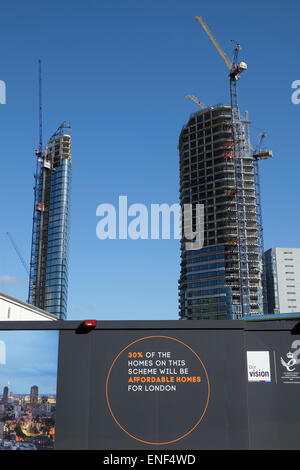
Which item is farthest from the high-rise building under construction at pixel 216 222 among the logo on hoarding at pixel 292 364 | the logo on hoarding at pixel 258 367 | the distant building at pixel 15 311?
the logo on hoarding at pixel 258 367

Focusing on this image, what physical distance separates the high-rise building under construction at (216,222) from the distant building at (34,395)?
14528 cm

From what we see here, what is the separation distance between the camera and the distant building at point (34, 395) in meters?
8.53

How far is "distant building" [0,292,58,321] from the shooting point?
28739 mm

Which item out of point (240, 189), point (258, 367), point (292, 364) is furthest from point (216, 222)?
point (258, 367)

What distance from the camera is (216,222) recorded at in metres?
168

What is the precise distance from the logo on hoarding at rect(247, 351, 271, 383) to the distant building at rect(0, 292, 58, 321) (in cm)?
2235

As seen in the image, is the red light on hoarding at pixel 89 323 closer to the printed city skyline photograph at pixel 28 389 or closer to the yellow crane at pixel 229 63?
the printed city skyline photograph at pixel 28 389

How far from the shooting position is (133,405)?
834cm

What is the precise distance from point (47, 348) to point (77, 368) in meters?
0.73

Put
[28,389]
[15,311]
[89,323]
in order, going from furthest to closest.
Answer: [15,311], [28,389], [89,323]

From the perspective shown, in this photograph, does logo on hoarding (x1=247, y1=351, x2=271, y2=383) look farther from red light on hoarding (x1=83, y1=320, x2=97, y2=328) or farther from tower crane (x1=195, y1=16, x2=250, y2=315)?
tower crane (x1=195, y1=16, x2=250, y2=315)

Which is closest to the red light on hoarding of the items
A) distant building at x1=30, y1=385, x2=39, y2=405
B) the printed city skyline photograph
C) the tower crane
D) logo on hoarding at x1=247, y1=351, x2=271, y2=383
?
the printed city skyline photograph

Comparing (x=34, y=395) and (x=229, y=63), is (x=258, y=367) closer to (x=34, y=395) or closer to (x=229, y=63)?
(x=34, y=395)

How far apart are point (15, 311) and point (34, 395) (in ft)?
75.8
